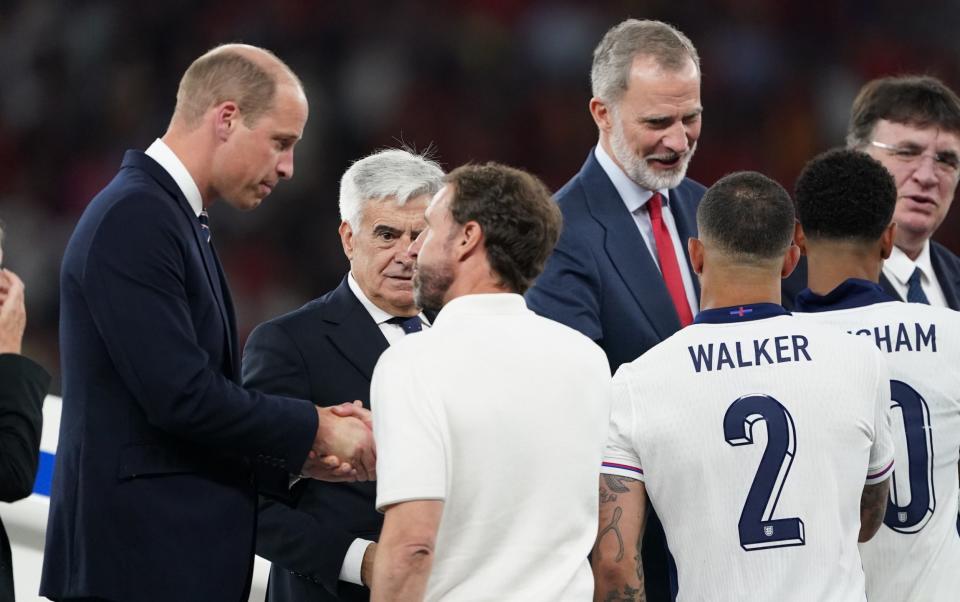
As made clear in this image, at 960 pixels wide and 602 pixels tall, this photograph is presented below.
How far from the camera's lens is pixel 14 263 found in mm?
7625

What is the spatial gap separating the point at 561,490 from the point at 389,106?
5603mm

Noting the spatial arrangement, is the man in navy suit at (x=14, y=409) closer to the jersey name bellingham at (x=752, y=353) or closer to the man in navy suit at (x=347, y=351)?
the man in navy suit at (x=347, y=351)

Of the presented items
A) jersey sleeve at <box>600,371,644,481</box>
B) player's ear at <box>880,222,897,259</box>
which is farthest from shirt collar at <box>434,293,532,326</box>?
player's ear at <box>880,222,897,259</box>

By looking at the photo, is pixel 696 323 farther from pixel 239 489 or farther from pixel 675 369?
pixel 239 489

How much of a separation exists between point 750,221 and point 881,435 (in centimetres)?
46

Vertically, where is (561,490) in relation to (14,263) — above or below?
below

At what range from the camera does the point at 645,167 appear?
3.25 metres

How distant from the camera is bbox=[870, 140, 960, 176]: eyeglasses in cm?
373

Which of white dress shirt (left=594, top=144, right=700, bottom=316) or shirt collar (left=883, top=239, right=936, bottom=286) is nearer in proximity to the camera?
white dress shirt (left=594, top=144, right=700, bottom=316)

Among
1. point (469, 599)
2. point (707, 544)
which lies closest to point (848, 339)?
point (707, 544)

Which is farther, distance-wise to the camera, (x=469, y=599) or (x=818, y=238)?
(x=818, y=238)

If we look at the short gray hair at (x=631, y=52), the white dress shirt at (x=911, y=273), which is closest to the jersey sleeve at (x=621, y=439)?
the short gray hair at (x=631, y=52)

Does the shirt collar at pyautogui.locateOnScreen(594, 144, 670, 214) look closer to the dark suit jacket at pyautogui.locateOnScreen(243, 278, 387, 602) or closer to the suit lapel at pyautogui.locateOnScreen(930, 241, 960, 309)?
the dark suit jacket at pyautogui.locateOnScreen(243, 278, 387, 602)

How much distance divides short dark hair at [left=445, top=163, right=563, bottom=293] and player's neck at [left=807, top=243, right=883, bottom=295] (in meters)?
0.79
